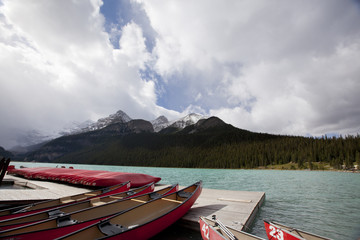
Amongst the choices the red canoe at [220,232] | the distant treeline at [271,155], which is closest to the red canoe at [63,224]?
the red canoe at [220,232]

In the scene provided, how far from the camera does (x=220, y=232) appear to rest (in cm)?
556

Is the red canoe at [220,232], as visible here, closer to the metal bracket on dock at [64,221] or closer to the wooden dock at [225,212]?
the wooden dock at [225,212]

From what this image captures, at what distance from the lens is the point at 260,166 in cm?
12512

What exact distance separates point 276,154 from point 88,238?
14493 centimetres

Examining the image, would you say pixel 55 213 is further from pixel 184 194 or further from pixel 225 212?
pixel 225 212

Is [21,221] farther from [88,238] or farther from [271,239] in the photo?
[271,239]

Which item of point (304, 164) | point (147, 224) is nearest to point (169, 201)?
point (147, 224)

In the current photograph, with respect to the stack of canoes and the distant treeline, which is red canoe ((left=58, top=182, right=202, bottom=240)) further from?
the distant treeline

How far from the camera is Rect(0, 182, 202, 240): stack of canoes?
464cm

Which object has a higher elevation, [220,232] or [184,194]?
[184,194]

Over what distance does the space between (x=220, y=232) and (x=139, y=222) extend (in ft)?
10.4

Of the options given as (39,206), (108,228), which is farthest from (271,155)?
(108,228)

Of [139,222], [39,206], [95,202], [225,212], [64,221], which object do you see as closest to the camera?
[64,221]

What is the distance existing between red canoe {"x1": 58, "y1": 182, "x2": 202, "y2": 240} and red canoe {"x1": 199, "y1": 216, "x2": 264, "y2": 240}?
1.46 metres
